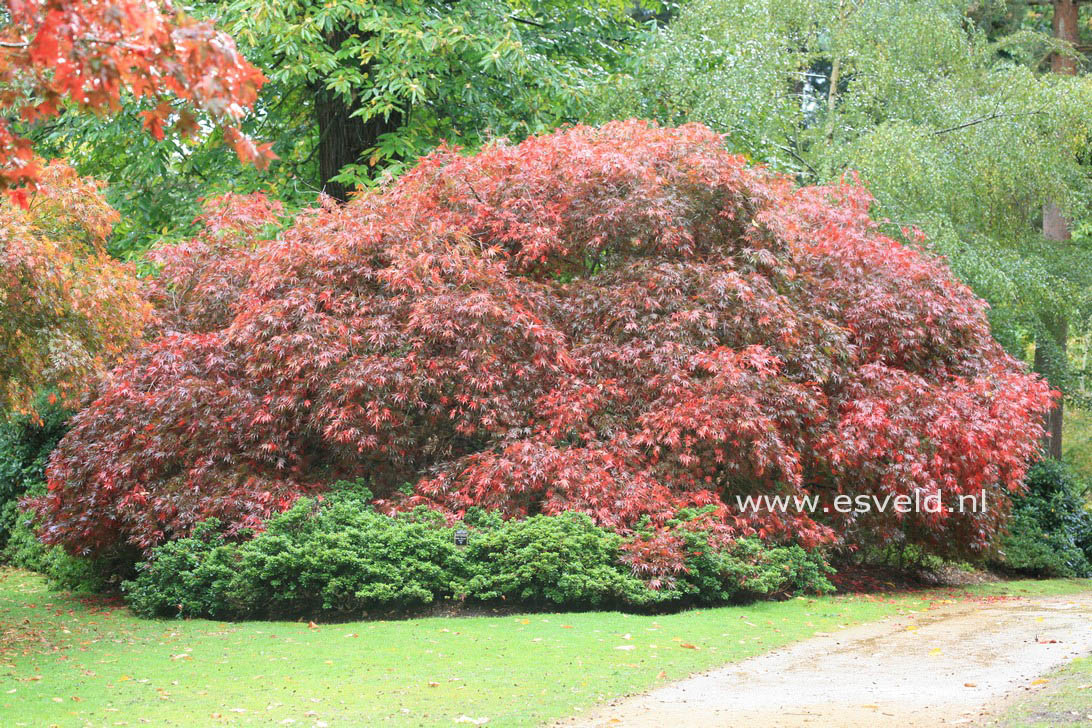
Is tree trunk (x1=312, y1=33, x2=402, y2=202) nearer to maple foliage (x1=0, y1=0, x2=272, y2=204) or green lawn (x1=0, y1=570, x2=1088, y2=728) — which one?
green lawn (x1=0, y1=570, x2=1088, y2=728)

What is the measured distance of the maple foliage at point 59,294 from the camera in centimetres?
865

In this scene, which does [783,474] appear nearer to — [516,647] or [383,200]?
[516,647]

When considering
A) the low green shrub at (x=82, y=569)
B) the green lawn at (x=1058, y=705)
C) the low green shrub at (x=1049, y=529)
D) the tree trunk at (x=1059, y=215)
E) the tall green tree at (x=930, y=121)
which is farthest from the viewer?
the tree trunk at (x=1059, y=215)

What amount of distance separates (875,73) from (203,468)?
13037 mm

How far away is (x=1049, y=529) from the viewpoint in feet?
49.4

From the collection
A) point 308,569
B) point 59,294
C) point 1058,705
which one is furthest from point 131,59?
point 308,569

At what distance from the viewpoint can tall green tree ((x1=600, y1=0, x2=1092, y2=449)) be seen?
1462cm

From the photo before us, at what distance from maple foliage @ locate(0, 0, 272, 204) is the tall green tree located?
11.6 m

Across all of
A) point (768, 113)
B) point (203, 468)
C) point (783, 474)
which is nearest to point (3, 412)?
point (203, 468)

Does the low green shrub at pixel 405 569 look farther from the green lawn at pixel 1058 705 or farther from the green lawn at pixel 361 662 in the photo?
the green lawn at pixel 1058 705

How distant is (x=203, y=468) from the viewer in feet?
34.9

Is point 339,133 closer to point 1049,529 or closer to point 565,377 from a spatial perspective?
point 565,377

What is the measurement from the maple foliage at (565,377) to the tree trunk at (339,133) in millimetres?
3999

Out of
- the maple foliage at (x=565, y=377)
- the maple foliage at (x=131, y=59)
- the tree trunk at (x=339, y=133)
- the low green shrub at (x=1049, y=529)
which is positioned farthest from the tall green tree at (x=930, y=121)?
the maple foliage at (x=131, y=59)
